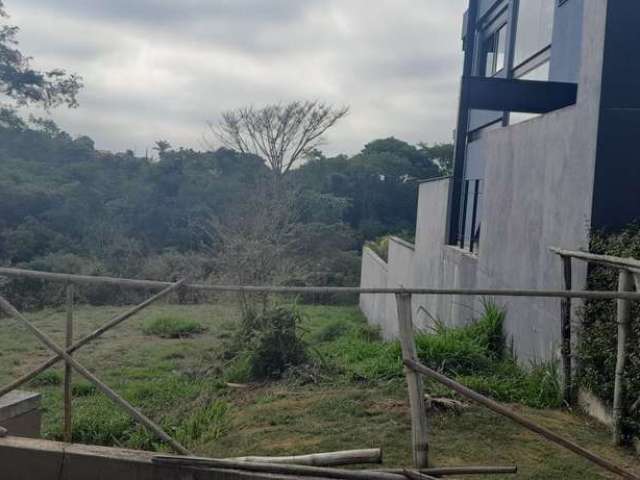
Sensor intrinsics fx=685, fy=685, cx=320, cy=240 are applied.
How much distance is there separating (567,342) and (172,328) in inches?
357

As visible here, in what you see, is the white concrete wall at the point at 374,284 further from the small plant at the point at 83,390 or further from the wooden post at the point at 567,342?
the wooden post at the point at 567,342

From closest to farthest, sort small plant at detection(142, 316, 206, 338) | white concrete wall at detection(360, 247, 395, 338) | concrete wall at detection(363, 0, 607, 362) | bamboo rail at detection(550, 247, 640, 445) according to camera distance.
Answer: bamboo rail at detection(550, 247, 640, 445) → concrete wall at detection(363, 0, 607, 362) → small plant at detection(142, 316, 206, 338) → white concrete wall at detection(360, 247, 395, 338)

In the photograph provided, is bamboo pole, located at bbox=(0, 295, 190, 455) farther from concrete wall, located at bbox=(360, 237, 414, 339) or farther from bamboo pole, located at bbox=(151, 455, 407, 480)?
concrete wall, located at bbox=(360, 237, 414, 339)

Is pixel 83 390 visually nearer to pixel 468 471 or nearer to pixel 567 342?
pixel 567 342

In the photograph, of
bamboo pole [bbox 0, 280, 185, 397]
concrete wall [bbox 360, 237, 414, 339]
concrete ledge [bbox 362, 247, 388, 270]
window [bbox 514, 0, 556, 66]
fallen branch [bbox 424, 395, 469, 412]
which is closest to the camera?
bamboo pole [bbox 0, 280, 185, 397]

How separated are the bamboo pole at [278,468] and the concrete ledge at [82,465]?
0.03 meters

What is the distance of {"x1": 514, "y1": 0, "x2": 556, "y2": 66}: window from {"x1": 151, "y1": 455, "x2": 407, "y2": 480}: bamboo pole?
8.84 m

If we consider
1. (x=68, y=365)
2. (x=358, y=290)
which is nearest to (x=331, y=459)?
(x=358, y=290)

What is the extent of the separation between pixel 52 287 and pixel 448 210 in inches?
448

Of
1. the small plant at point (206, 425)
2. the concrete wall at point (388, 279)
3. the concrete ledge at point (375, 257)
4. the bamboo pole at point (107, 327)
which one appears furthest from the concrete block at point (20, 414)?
the concrete ledge at point (375, 257)

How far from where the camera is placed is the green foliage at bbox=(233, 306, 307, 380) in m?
7.92

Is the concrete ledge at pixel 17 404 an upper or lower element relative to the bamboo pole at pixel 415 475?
lower

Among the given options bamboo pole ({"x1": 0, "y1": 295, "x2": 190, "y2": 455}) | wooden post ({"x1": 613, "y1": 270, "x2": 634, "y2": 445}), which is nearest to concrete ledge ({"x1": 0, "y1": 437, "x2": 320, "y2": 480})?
bamboo pole ({"x1": 0, "y1": 295, "x2": 190, "y2": 455})

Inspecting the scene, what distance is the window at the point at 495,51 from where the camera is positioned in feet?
46.0
